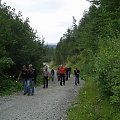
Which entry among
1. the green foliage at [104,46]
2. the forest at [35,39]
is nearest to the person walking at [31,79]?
the forest at [35,39]

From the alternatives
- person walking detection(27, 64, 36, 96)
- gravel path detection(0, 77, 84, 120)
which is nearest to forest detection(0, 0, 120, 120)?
gravel path detection(0, 77, 84, 120)

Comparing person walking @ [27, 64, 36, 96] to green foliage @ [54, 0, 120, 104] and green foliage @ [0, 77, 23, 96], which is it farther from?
green foliage @ [54, 0, 120, 104]

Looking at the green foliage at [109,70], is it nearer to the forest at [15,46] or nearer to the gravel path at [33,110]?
the gravel path at [33,110]

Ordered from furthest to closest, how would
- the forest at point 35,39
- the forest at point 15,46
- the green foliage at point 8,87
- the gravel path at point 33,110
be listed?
the forest at point 15,46 → the green foliage at point 8,87 → the forest at point 35,39 → the gravel path at point 33,110

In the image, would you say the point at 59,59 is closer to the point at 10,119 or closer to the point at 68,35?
the point at 68,35

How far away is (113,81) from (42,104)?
513cm

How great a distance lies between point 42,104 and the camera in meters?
17.7

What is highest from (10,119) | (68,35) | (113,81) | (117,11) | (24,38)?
(68,35)

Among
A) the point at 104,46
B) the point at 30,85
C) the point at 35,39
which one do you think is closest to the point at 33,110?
the point at 104,46

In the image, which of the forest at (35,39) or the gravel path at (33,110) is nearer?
the gravel path at (33,110)

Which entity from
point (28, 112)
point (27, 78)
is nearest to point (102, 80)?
point (28, 112)

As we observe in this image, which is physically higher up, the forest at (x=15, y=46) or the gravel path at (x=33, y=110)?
the forest at (x=15, y=46)

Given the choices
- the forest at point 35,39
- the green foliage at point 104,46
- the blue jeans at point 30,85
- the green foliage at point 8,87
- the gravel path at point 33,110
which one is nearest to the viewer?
the gravel path at point 33,110

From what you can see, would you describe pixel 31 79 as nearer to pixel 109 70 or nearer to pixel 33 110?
pixel 33 110
